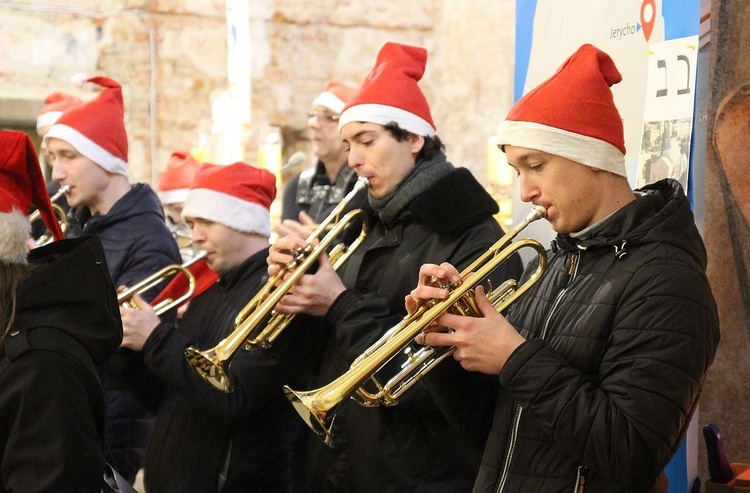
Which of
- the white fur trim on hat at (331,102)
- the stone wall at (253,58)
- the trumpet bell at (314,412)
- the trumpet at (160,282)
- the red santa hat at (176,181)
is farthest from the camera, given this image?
the stone wall at (253,58)

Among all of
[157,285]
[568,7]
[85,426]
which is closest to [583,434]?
[85,426]

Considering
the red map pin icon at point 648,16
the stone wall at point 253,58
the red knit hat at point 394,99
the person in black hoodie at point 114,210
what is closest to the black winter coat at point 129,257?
the person in black hoodie at point 114,210

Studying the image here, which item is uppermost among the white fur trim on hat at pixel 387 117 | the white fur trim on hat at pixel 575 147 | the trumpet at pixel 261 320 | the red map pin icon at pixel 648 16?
the red map pin icon at pixel 648 16

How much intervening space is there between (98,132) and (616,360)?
332cm

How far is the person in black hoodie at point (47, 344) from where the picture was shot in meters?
2.44

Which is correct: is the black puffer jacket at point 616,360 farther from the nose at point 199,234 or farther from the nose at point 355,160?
the nose at point 199,234

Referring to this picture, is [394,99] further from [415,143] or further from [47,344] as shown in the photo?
[47,344]

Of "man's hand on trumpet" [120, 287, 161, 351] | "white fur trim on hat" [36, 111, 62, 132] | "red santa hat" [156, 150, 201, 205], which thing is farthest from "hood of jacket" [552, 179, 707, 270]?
"white fur trim on hat" [36, 111, 62, 132]

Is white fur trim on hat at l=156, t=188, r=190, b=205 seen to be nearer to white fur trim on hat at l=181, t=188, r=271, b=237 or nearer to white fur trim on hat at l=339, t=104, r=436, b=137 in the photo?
white fur trim on hat at l=181, t=188, r=271, b=237

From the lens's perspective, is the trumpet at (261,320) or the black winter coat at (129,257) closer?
the trumpet at (261,320)

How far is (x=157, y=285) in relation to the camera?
4715mm

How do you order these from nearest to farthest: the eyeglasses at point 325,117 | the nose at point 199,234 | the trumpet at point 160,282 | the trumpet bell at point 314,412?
the trumpet bell at point 314,412 < the trumpet at point 160,282 < the nose at point 199,234 < the eyeglasses at point 325,117

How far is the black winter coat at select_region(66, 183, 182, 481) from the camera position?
4617 mm

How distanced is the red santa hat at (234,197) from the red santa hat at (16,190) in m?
1.54
